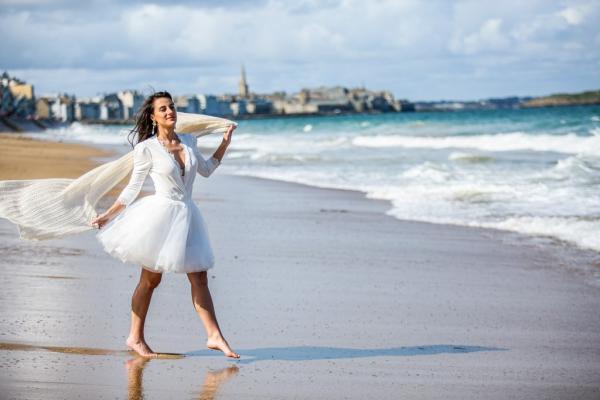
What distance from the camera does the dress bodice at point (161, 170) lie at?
518cm

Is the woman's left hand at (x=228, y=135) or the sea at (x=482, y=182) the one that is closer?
the woman's left hand at (x=228, y=135)

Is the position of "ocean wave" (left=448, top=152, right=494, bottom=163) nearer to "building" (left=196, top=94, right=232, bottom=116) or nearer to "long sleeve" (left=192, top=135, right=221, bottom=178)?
"long sleeve" (left=192, top=135, right=221, bottom=178)

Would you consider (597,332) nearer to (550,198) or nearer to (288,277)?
(288,277)

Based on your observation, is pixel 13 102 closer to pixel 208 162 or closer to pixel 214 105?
pixel 214 105

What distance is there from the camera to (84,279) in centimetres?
751

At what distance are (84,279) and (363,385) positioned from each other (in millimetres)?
3435

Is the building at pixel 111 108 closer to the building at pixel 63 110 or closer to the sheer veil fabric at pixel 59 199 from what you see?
the building at pixel 63 110

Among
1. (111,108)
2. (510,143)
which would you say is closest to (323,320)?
(510,143)

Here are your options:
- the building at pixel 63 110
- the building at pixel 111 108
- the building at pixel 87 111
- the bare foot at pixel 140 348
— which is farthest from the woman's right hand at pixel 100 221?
the building at pixel 111 108

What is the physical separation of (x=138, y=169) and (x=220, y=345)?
1.06 m

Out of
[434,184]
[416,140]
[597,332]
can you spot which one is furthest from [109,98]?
[597,332]

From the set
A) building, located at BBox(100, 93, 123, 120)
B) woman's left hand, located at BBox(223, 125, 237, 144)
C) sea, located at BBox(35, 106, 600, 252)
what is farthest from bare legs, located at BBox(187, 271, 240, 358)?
building, located at BBox(100, 93, 123, 120)

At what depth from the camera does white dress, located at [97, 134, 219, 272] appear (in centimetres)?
512

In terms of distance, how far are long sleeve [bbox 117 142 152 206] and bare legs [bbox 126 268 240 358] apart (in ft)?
1.40
